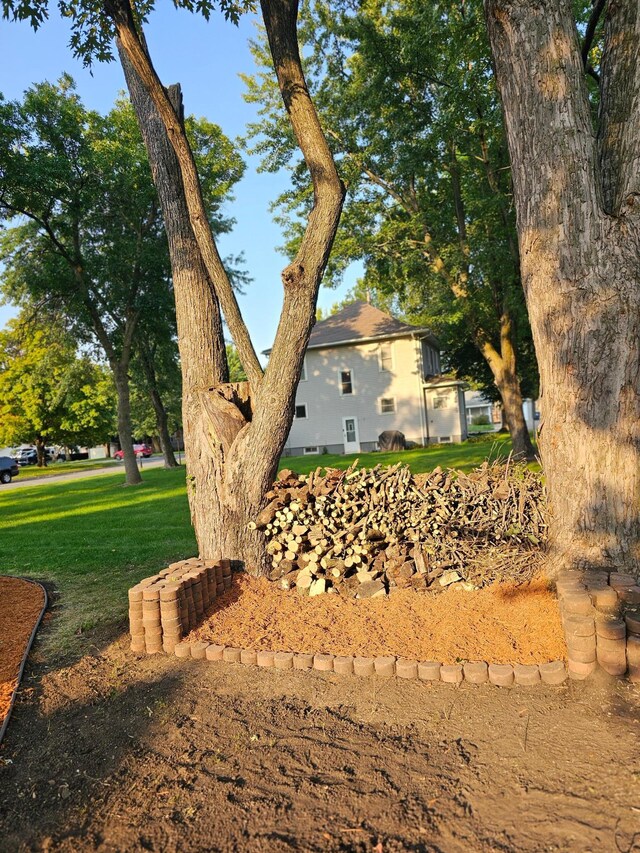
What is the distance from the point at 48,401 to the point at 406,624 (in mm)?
35940

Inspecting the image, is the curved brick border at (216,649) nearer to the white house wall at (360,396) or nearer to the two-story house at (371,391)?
the two-story house at (371,391)

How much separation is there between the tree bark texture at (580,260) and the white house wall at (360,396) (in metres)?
21.9

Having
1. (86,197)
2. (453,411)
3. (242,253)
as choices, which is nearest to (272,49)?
(86,197)

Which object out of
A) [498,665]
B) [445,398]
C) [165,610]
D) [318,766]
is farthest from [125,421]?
[318,766]

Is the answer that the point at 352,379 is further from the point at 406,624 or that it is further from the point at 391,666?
the point at 391,666

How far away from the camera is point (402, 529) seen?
439cm

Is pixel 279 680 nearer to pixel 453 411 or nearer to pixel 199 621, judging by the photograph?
pixel 199 621

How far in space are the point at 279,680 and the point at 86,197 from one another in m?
15.2

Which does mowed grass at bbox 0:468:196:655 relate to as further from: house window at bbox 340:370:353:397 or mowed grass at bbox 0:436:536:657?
house window at bbox 340:370:353:397

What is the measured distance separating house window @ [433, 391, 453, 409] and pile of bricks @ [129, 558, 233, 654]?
74.7 feet

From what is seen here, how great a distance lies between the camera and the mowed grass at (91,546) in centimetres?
471

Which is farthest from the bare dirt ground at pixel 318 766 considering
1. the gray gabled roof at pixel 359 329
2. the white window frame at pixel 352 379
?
the white window frame at pixel 352 379

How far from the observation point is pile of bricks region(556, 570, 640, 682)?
2820mm

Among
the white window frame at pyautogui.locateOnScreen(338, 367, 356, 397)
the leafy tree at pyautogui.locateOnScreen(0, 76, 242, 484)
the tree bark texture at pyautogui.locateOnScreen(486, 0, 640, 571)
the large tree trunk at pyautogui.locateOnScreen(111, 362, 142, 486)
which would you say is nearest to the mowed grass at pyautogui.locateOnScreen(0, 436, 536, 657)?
the tree bark texture at pyautogui.locateOnScreen(486, 0, 640, 571)
